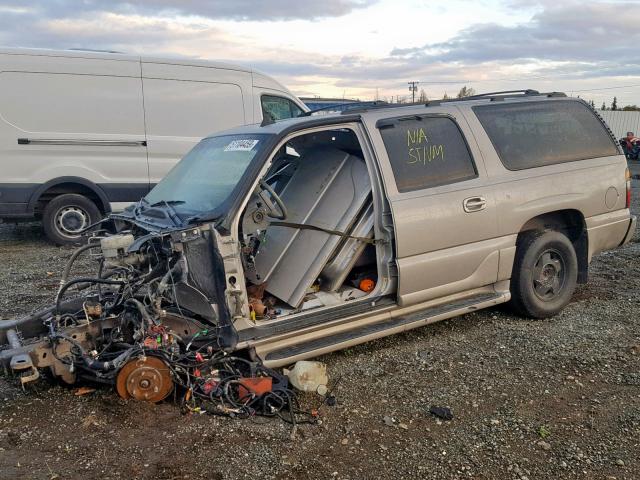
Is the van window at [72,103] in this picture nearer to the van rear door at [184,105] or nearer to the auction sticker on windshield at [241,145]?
the van rear door at [184,105]

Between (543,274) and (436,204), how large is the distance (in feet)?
4.93

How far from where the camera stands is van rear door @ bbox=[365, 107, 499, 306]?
4379mm

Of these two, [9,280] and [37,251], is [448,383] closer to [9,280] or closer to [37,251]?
[9,280]

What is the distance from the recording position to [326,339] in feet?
13.8

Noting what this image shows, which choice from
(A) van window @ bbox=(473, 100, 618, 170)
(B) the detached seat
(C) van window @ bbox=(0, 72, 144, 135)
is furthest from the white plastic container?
→ (C) van window @ bbox=(0, 72, 144, 135)

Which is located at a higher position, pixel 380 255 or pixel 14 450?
pixel 380 255

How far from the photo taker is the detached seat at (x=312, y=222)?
4543mm

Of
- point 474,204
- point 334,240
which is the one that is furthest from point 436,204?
point 334,240

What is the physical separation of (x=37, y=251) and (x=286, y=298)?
5981 millimetres

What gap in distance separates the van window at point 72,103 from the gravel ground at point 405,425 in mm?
5570

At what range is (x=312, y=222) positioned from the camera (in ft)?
15.6

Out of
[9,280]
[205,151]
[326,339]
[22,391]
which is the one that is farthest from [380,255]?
[9,280]

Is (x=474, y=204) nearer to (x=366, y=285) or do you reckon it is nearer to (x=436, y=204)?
(x=436, y=204)

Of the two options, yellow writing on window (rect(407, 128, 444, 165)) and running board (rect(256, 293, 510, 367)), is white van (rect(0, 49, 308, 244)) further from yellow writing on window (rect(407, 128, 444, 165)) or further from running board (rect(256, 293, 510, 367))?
running board (rect(256, 293, 510, 367))
